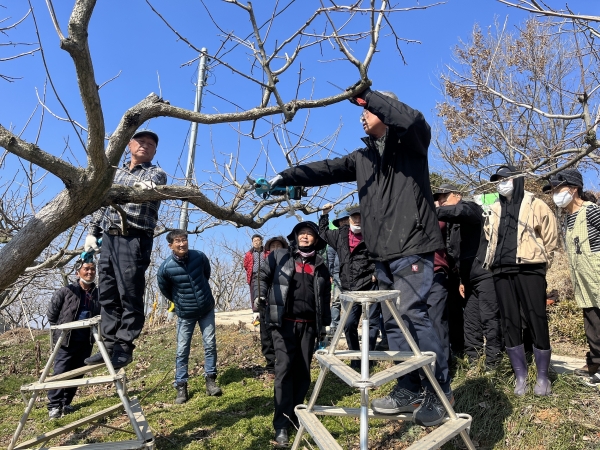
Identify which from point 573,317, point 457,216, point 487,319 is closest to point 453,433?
point 487,319

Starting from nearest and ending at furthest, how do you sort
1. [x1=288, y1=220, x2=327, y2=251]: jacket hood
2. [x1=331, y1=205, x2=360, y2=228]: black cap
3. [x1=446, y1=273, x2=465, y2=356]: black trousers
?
[x1=288, y1=220, x2=327, y2=251]: jacket hood → [x1=446, y1=273, x2=465, y2=356]: black trousers → [x1=331, y1=205, x2=360, y2=228]: black cap

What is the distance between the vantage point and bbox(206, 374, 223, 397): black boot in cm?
595

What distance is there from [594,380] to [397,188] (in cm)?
283

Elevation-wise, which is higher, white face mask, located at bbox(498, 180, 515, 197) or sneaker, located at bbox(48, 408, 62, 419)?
white face mask, located at bbox(498, 180, 515, 197)

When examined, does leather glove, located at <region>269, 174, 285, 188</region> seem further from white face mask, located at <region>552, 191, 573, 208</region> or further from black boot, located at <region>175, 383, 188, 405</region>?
black boot, located at <region>175, 383, 188, 405</region>

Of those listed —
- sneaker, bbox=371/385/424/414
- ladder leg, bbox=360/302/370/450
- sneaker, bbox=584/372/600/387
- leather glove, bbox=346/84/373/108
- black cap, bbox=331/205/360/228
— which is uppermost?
leather glove, bbox=346/84/373/108

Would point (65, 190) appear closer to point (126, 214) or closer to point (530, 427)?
point (126, 214)

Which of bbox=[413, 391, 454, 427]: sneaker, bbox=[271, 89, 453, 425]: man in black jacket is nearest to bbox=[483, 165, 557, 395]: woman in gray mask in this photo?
bbox=[271, 89, 453, 425]: man in black jacket

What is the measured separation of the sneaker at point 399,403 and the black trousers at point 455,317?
2536 millimetres

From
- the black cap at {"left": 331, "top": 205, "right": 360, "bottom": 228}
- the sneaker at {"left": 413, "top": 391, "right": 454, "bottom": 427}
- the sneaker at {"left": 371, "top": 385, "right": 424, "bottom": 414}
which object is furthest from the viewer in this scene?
the black cap at {"left": 331, "top": 205, "right": 360, "bottom": 228}

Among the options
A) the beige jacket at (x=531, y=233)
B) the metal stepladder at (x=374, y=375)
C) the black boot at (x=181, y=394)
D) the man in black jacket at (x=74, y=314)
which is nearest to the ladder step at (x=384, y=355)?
the metal stepladder at (x=374, y=375)

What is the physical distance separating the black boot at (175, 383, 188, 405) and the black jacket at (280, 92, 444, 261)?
390cm

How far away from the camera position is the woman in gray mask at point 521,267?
12.9 ft

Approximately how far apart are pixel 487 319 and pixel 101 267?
386cm
